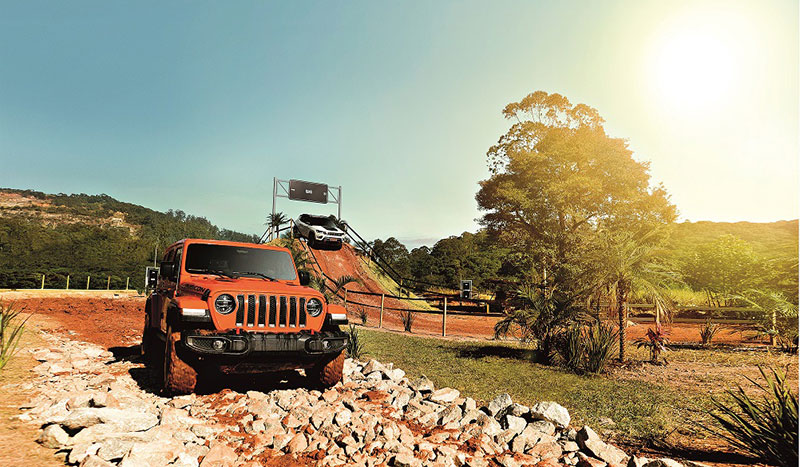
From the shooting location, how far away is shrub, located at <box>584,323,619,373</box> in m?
Result: 7.75

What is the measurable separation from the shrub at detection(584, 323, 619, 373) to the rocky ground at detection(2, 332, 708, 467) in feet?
11.2

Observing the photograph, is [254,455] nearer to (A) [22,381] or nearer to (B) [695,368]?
(A) [22,381]

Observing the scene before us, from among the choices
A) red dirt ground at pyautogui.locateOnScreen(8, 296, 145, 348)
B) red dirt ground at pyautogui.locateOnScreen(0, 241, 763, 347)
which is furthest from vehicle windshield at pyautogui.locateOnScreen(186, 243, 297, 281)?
red dirt ground at pyautogui.locateOnScreen(0, 241, 763, 347)

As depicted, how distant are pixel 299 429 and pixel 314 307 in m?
1.74

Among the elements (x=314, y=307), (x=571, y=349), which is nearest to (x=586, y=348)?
(x=571, y=349)

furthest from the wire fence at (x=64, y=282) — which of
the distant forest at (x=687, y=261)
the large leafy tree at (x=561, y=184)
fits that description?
the large leafy tree at (x=561, y=184)

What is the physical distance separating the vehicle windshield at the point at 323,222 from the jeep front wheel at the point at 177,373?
73.5 feet

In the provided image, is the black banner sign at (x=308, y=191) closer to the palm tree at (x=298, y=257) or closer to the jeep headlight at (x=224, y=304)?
the palm tree at (x=298, y=257)

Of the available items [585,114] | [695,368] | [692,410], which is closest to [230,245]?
[692,410]

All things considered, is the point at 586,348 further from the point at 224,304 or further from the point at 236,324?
the point at 224,304

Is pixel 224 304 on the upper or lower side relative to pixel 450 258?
lower

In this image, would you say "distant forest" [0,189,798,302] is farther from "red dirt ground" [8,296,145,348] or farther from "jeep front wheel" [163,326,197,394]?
"red dirt ground" [8,296,145,348]

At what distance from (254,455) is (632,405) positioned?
15.7ft

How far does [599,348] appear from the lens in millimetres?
7793
